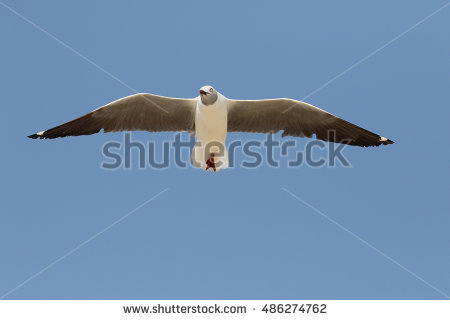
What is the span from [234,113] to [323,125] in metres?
1.40

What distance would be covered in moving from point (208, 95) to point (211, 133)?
2.24ft

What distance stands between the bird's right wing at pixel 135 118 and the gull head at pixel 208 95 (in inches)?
17.5

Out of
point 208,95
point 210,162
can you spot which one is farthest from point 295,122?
point 208,95

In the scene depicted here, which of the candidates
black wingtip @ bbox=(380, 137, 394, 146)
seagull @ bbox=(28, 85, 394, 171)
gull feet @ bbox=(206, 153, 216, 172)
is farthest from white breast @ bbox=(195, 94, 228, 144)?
black wingtip @ bbox=(380, 137, 394, 146)

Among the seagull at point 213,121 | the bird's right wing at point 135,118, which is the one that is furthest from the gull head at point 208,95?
the bird's right wing at point 135,118

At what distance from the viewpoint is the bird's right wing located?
10.2m

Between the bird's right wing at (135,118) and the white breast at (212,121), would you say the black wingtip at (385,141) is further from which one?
the bird's right wing at (135,118)

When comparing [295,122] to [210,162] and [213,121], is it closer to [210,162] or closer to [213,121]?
[213,121]

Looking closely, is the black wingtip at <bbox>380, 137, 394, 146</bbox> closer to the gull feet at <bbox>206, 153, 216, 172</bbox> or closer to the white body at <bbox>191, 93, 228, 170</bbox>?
the white body at <bbox>191, 93, 228, 170</bbox>

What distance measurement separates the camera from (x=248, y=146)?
10727 mm
